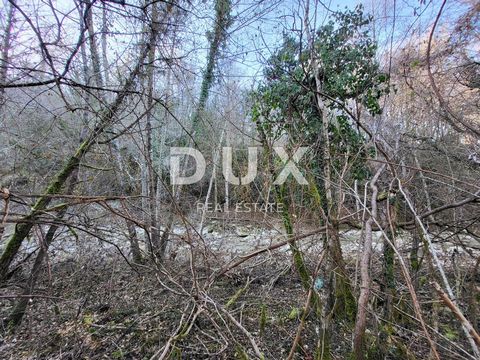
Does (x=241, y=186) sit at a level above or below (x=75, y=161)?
below

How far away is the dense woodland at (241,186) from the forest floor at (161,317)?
0.08 feet

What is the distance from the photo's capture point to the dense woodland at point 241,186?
163 centimetres

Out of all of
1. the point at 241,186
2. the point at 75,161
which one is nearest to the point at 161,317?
the point at 75,161

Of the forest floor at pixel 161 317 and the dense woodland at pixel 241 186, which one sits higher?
the dense woodland at pixel 241 186

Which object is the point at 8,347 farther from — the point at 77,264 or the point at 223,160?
the point at 223,160

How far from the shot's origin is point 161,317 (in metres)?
3.09

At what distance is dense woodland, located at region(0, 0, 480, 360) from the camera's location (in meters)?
1.63

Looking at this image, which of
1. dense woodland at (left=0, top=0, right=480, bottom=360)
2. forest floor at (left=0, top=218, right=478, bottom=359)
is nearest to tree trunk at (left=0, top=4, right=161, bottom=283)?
dense woodland at (left=0, top=0, right=480, bottom=360)

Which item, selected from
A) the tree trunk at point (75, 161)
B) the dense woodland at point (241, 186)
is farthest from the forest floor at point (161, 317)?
the tree trunk at point (75, 161)

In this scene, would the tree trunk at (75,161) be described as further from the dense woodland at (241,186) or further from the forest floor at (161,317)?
the forest floor at (161,317)

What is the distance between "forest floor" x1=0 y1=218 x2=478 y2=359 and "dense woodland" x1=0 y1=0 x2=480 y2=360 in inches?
1.0

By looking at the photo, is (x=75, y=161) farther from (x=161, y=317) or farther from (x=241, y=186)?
(x=241, y=186)

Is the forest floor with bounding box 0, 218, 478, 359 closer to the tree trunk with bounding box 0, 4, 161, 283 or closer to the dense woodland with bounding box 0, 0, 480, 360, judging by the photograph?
the dense woodland with bounding box 0, 0, 480, 360

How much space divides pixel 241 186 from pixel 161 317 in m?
3.37
